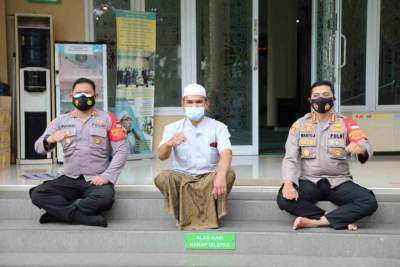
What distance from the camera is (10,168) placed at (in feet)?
16.0

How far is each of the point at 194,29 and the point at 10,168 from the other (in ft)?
7.77

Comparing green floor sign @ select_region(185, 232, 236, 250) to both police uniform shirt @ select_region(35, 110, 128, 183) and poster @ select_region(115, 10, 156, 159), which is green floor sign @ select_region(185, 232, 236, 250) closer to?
police uniform shirt @ select_region(35, 110, 128, 183)

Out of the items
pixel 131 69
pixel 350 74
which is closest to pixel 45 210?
pixel 131 69

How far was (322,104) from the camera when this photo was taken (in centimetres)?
→ 335

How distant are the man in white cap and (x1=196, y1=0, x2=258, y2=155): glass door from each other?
230 centimetres

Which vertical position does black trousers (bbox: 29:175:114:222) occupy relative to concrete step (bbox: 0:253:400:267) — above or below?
above

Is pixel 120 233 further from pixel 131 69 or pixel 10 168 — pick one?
pixel 131 69

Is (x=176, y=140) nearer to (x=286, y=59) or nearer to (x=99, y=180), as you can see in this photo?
(x=99, y=180)

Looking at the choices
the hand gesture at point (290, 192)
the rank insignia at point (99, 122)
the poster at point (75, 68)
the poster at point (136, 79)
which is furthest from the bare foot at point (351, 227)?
the poster at point (75, 68)

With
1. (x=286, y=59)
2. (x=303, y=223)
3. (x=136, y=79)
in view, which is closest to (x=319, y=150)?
(x=303, y=223)

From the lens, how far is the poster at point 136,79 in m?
5.39

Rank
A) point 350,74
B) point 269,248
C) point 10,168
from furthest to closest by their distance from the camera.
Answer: point 350,74 < point 10,168 < point 269,248

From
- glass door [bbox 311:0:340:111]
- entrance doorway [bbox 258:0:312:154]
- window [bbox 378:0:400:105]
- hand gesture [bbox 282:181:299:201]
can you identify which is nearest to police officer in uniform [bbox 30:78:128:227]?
hand gesture [bbox 282:181:299:201]

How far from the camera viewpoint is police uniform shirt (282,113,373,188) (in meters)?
3.37
